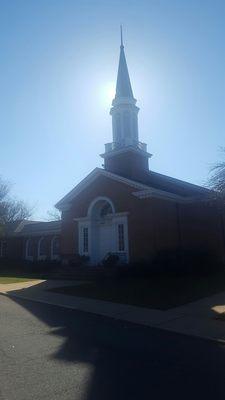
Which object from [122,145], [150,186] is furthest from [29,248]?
[150,186]

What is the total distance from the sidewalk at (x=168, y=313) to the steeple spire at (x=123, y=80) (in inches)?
746

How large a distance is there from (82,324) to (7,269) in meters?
25.2

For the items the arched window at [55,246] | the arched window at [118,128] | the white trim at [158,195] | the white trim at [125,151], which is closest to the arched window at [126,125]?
the arched window at [118,128]

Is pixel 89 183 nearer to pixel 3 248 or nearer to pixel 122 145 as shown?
pixel 122 145

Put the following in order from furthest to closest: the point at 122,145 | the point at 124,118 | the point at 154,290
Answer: the point at 124,118 → the point at 122,145 → the point at 154,290

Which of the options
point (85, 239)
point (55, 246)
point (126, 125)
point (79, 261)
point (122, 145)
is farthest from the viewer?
point (55, 246)

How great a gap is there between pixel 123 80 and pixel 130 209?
499 inches

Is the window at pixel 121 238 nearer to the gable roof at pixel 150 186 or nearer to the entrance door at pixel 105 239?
the entrance door at pixel 105 239

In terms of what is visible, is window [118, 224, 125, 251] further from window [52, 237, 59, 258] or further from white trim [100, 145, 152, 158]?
window [52, 237, 59, 258]

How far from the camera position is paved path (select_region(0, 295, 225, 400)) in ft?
19.4

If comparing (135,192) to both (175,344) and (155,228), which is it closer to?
(155,228)

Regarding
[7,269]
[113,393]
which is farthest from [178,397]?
[7,269]

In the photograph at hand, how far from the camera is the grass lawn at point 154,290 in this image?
→ 49.1 ft

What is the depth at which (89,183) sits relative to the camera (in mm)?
28141
